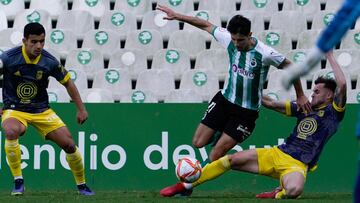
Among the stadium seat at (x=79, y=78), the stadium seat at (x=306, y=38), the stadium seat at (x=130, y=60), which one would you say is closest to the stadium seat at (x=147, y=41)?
the stadium seat at (x=130, y=60)

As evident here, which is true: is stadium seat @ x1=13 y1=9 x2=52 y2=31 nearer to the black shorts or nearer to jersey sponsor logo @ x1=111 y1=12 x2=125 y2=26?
jersey sponsor logo @ x1=111 y1=12 x2=125 y2=26

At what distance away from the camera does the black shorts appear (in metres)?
8.91

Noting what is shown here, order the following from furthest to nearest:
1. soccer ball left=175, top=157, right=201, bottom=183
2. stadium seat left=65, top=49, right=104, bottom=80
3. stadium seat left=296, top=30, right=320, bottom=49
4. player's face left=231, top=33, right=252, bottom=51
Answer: stadium seat left=296, top=30, right=320, bottom=49
stadium seat left=65, top=49, right=104, bottom=80
player's face left=231, top=33, right=252, bottom=51
soccer ball left=175, top=157, right=201, bottom=183

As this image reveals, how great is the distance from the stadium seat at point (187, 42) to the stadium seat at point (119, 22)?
825 millimetres

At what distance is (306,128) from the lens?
8.88m

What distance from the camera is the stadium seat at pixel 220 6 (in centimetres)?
1466

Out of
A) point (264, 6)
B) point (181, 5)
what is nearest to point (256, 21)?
point (264, 6)

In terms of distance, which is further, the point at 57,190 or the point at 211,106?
the point at 57,190

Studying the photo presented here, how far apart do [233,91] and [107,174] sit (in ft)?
9.48

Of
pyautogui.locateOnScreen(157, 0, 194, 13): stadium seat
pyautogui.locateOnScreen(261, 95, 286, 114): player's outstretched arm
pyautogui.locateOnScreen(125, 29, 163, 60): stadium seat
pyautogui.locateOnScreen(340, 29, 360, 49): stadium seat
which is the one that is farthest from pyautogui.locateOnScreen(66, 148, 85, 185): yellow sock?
pyautogui.locateOnScreen(340, 29, 360, 49): stadium seat

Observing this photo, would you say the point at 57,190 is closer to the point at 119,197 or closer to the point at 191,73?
the point at 119,197

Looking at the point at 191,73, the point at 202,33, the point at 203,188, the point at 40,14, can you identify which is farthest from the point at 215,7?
the point at 203,188

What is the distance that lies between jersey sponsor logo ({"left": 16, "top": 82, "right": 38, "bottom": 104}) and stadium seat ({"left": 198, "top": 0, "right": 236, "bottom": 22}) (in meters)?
6.12

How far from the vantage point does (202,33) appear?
14312mm
